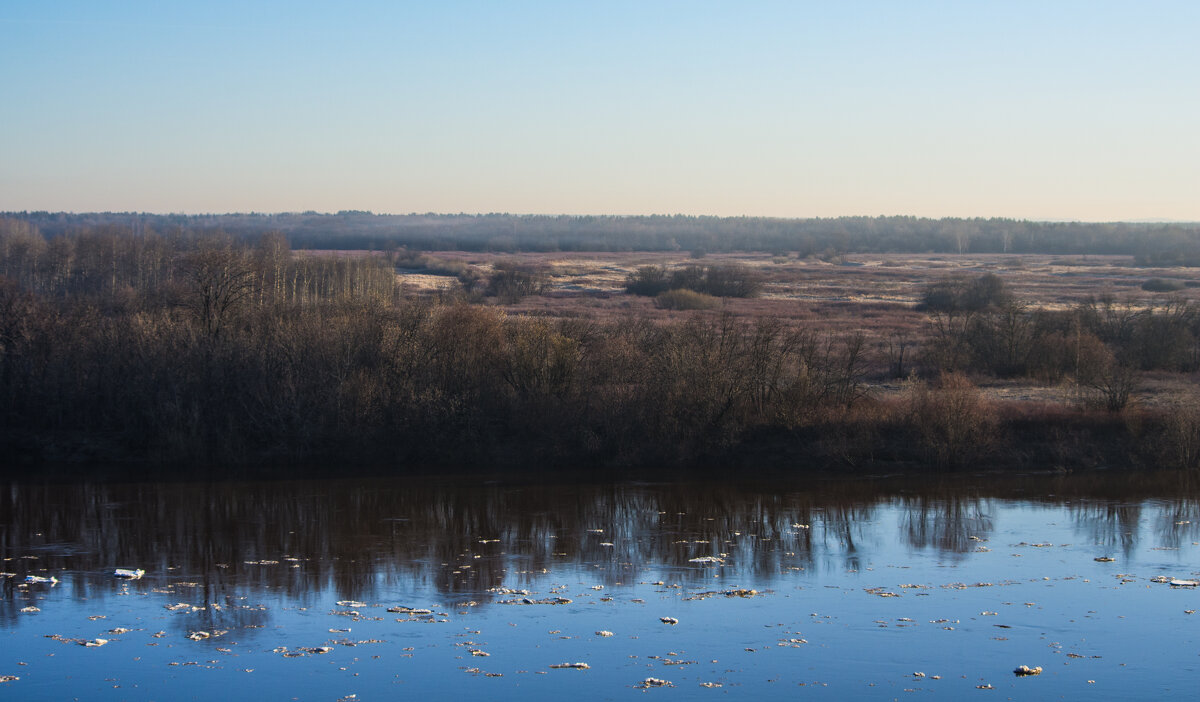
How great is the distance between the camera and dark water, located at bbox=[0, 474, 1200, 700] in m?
13.8

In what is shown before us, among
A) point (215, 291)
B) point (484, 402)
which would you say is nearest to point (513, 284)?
point (215, 291)

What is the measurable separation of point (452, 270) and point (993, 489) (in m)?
69.9

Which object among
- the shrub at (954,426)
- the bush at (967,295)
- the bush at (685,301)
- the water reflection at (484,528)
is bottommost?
the water reflection at (484,528)

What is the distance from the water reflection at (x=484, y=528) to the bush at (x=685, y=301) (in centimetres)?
3782

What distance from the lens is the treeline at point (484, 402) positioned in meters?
30.6

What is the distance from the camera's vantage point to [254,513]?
81.5ft

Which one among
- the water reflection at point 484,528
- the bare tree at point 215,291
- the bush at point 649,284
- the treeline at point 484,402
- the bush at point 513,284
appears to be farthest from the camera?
the bush at point 649,284

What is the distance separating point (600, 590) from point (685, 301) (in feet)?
162

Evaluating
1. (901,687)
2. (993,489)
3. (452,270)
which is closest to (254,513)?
(901,687)

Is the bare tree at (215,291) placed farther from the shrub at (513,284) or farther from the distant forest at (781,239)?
the distant forest at (781,239)

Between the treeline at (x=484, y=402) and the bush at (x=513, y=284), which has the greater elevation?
the bush at (x=513, y=284)

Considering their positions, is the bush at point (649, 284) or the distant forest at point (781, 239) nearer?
the bush at point (649, 284)

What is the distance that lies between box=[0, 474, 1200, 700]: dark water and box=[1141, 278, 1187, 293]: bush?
49.2m

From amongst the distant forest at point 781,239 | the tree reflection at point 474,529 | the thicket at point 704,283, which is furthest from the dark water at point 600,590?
the distant forest at point 781,239
